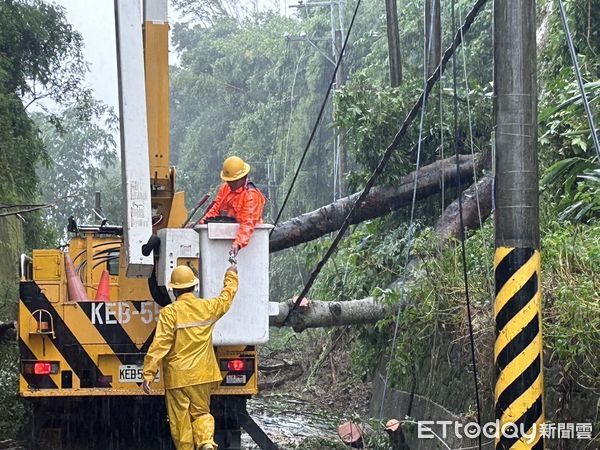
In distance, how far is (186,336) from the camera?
272 inches

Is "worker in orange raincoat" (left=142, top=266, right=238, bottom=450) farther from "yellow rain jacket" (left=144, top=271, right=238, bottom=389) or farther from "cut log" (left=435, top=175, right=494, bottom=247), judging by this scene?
"cut log" (left=435, top=175, right=494, bottom=247)

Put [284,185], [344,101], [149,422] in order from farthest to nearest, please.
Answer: [284,185] → [344,101] → [149,422]

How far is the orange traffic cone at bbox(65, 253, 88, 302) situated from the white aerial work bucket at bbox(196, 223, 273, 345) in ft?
5.01

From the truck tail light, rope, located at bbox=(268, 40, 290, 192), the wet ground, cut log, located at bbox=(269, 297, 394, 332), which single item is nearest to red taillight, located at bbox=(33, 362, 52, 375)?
the truck tail light

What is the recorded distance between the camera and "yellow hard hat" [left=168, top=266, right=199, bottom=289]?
6855mm

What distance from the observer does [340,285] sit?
13.4 m

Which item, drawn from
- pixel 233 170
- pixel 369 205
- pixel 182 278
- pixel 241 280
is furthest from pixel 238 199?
pixel 369 205

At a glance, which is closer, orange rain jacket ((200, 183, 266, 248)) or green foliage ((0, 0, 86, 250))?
orange rain jacket ((200, 183, 266, 248))

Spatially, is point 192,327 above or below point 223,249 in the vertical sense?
below

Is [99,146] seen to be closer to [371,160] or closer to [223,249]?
[371,160]

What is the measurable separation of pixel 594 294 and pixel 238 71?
35766 millimetres

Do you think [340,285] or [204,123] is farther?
Result: [204,123]

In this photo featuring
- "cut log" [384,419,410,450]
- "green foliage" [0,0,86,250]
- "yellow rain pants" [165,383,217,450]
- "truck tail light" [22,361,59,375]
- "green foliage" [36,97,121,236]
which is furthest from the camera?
"green foliage" [36,97,121,236]

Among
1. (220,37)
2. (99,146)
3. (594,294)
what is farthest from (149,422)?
(220,37)
